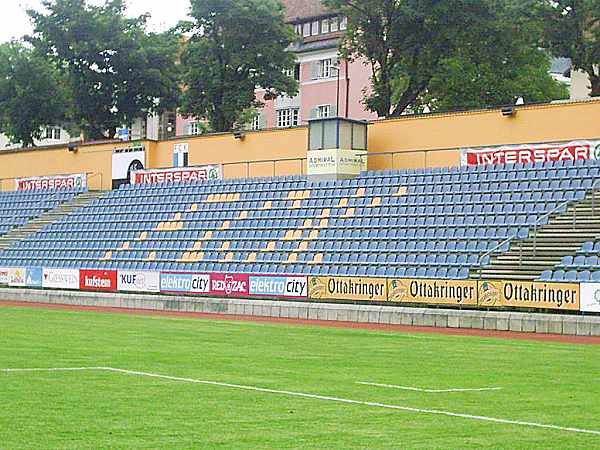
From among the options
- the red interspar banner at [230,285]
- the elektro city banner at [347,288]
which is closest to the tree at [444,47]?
the red interspar banner at [230,285]

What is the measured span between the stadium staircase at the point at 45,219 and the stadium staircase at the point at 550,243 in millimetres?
24389

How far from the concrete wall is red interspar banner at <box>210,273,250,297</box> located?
0.56 m

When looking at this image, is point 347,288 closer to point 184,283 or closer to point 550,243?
point 550,243

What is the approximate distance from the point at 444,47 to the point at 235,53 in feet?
38.6

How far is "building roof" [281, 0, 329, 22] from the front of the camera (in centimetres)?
8125

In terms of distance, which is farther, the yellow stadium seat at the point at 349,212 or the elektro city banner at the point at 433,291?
the yellow stadium seat at the point at 349,212

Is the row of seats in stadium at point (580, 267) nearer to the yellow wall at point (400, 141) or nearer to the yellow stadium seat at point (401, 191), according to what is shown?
the yellow wall at point (400, 141)

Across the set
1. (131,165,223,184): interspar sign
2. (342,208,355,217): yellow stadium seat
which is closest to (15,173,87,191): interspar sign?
(131,165,223,184): interspar sign

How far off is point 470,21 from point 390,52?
15.0 feet

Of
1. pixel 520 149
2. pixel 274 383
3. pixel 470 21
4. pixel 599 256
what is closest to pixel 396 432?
pixel 274 383

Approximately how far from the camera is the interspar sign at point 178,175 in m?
46.8

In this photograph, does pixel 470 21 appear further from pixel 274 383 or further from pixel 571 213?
pixel 274 383

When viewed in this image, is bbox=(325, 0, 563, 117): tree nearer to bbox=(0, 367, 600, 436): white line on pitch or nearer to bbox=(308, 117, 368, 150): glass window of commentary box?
bbox=(308, 117, 368, 150): glass window of commentary box

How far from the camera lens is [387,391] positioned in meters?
13.3
